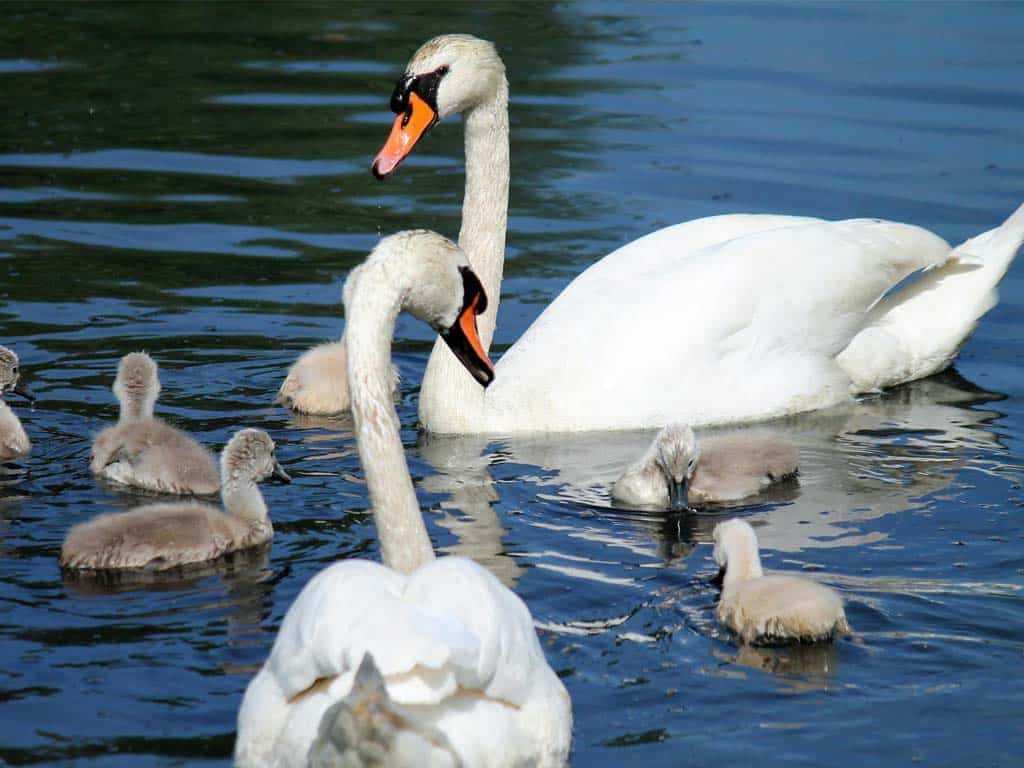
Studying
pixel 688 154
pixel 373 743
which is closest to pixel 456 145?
pixel 688 154

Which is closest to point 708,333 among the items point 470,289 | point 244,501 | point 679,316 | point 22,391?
point 679,316

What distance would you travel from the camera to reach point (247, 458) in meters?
7.25

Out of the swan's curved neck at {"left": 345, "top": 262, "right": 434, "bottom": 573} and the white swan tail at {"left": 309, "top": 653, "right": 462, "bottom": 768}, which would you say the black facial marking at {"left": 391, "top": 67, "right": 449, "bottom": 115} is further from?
the white swan tail at {"left": 309, "top": 653, "right": 462, "bottom": 768}

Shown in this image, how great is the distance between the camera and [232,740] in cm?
542

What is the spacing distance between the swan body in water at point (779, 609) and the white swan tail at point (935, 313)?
3.37 m

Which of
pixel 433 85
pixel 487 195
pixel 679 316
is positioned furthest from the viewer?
pixel 487 195

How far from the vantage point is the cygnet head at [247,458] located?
7.19 m

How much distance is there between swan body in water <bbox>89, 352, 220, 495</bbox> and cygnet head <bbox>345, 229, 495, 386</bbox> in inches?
66.1

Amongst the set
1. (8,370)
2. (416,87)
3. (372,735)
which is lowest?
(372,735)

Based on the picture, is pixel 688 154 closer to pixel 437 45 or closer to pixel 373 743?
pixel 437 45

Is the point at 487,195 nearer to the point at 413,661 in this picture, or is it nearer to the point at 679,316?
the point at 679,316

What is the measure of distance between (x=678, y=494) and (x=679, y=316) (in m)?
1.36

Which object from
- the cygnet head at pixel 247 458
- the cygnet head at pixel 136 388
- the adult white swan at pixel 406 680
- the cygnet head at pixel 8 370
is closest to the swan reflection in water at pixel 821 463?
the cygnet head at pixel 247 458

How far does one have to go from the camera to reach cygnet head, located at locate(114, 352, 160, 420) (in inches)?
314
